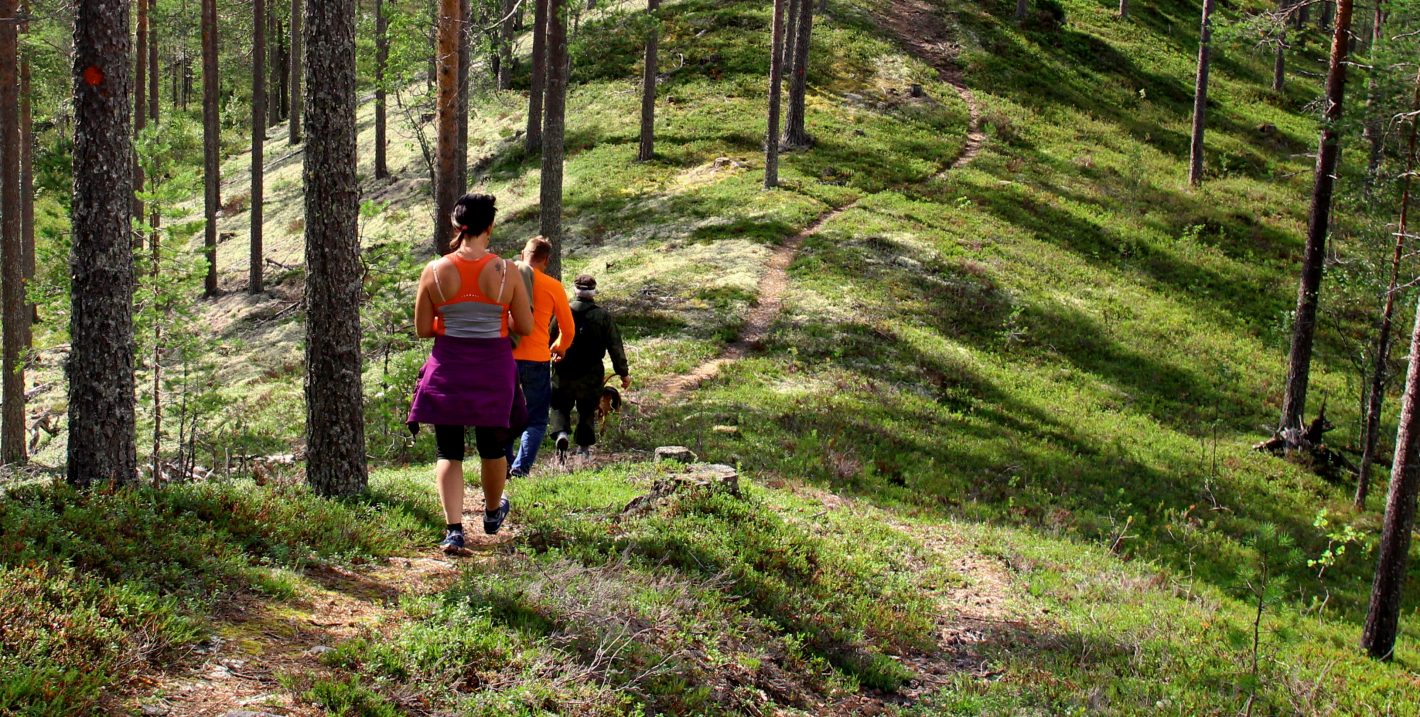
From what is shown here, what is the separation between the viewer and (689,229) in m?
27.1

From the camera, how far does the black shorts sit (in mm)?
6520

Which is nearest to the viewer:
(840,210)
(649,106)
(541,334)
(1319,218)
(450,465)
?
(450,465)

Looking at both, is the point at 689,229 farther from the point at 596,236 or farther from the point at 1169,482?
the point at 1169,482

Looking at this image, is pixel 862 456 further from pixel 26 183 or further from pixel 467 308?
pixel 26 183

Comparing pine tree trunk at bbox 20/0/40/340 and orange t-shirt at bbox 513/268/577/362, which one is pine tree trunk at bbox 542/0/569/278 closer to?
orange t-shirt at bbox 513/268/577/362

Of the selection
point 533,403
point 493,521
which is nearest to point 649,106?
point 533,403

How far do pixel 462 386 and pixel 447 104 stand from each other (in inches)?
460

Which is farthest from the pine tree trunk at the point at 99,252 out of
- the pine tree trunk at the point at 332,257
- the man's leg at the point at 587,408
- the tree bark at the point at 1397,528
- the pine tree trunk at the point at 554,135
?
the tree bark at the point at 1397,528

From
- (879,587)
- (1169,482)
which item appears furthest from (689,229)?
(879,587)

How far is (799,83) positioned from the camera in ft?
105

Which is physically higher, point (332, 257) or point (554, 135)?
point (554, 135)

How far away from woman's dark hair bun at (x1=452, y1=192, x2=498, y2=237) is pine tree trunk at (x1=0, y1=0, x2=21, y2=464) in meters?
15.8

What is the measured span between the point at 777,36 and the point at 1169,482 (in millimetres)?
17803

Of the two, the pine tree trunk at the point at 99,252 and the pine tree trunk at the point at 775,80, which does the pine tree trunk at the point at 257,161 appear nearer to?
the pine tree trunk at the point at 775,80
